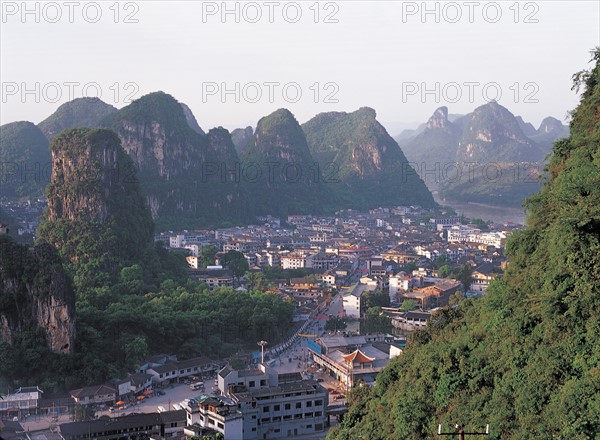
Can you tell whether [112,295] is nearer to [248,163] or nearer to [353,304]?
[353,304]

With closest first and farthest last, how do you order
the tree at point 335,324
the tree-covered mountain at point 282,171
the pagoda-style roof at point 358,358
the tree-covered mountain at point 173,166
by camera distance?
the pagoda-style roof at point 358,358, the tree at point 335,324, the tree-covered mountain at point 173,166, the tree-covered mountain at point 282,171

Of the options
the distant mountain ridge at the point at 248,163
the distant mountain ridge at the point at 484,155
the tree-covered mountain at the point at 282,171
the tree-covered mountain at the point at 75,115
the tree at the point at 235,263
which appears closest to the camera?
the tree at the point at 235,263

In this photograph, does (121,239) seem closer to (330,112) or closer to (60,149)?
(60,149)

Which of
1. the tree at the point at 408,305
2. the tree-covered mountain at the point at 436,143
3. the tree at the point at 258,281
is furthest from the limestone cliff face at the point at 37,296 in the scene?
the tree-covered mountain at the point at 436,143

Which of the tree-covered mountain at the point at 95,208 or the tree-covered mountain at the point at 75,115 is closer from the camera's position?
the tree-covered mountain at the point at 95,208

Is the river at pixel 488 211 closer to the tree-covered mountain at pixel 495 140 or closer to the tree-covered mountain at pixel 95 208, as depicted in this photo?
the tree-covered mountain at pixel 495 140

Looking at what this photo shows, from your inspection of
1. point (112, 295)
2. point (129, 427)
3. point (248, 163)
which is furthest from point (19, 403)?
point (248, 163)

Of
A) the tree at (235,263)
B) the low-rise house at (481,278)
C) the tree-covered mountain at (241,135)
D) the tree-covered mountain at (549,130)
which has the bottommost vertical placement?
the low-rise house at (481,278)
